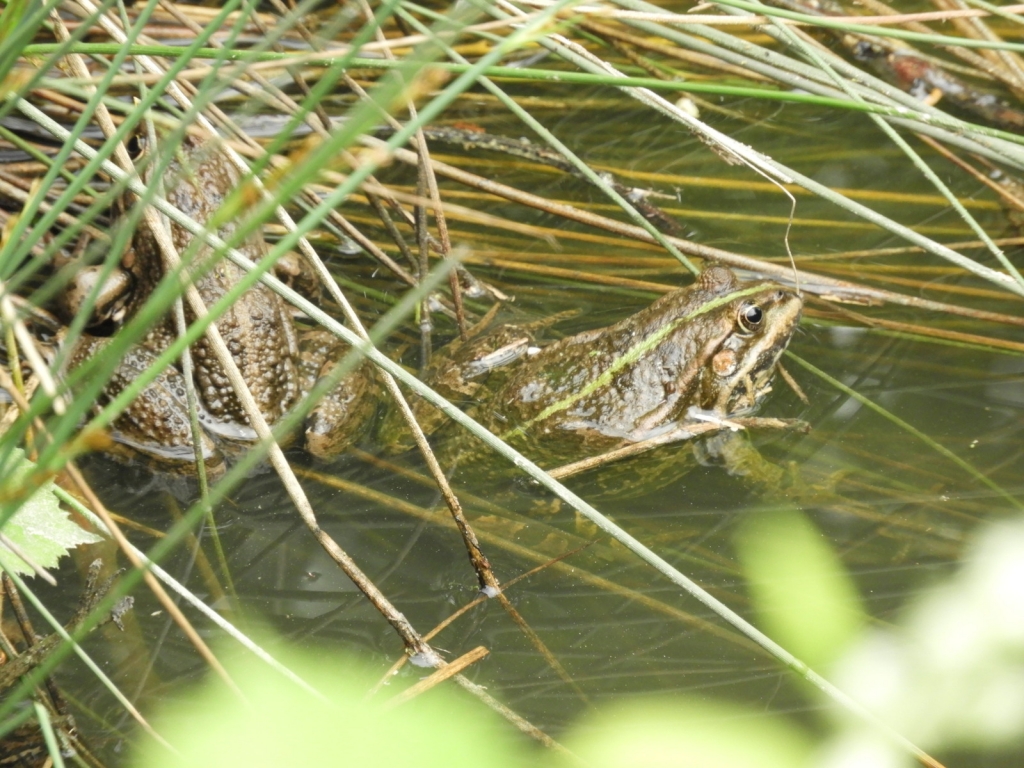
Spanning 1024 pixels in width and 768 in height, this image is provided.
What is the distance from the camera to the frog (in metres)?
3.35

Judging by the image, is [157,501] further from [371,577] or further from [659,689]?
[659,689]

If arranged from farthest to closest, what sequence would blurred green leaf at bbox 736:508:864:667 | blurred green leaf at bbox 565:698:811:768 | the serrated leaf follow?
blurred green leaf at bbox 736:508:864:667, blurred green leaf at bbox 565:698:811:768, the serrated leaf

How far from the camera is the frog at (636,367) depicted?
3354 millimetres

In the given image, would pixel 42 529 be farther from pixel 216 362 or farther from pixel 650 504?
pixel 650 504

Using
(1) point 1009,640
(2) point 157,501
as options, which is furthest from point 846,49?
(2) point 157,501

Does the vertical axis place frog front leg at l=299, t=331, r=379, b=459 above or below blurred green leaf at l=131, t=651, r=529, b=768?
above

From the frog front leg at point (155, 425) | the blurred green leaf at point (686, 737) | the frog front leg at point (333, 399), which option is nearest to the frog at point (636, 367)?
the frog front leg at point (333, 399)

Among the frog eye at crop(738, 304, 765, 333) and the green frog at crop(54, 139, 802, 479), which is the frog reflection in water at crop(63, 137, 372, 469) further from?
the frog eye at crop(738, 304, 765, 333)

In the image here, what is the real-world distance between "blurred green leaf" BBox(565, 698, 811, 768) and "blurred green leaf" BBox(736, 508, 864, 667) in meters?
0.26

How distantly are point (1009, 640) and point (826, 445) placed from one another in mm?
906

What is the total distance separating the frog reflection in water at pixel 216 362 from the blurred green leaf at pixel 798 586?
148 cm

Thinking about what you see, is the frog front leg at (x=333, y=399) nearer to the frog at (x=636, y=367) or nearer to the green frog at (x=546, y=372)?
the green frog at (x=546, y=372)

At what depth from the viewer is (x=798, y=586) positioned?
9.21ft

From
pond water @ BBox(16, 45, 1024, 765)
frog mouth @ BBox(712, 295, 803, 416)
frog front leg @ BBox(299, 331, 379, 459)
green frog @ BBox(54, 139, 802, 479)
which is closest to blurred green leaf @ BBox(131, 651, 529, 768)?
pond water @ BBox(16, 45, 1024, 765)
